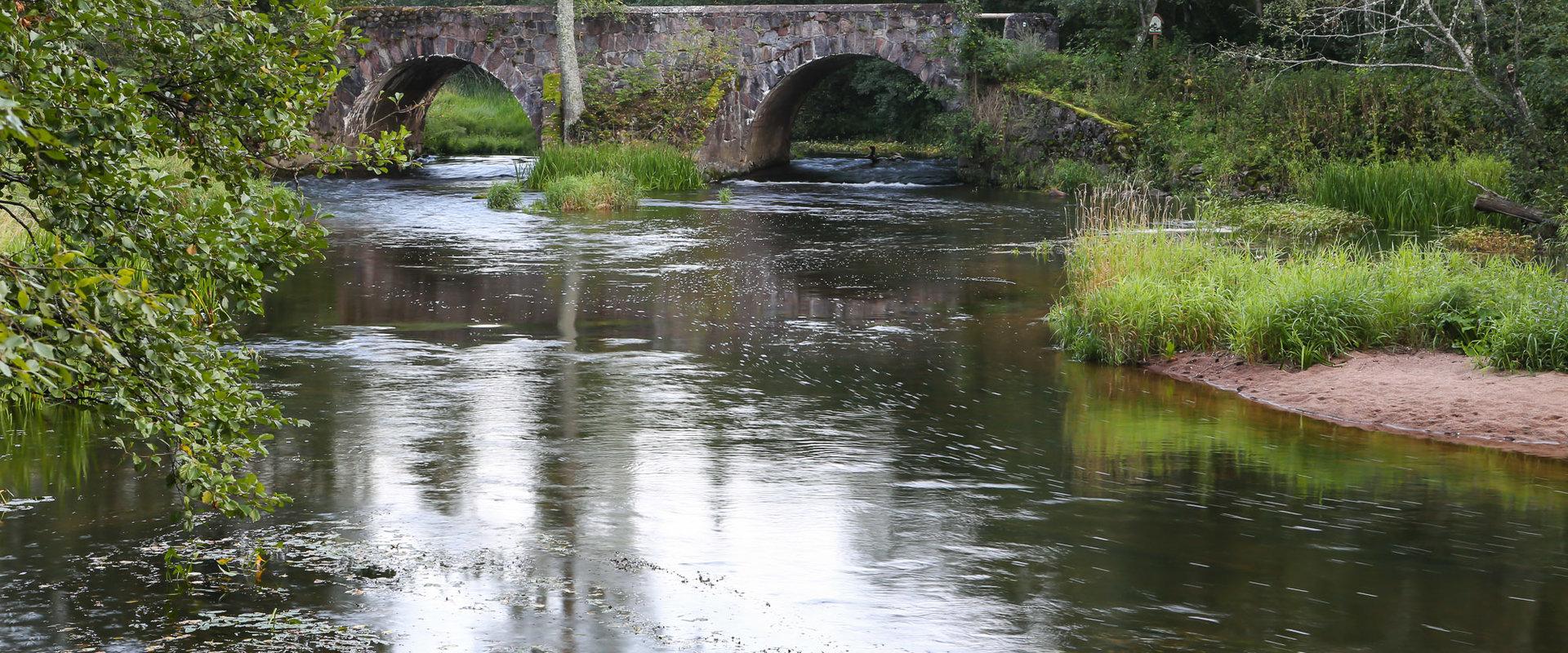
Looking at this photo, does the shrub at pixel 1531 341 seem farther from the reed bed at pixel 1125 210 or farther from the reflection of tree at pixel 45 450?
the reflection of tree at pixel 45 450

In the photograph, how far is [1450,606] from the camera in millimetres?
5844

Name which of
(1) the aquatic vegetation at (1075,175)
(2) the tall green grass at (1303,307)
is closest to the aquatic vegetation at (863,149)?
(1) the aquatic vegetation at (1075,175)

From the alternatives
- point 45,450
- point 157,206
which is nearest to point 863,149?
point 45,450

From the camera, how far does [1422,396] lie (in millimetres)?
9414

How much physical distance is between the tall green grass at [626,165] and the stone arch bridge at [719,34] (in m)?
3.03

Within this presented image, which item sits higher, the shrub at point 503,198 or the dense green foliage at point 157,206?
the dense green foliage at point 157,206

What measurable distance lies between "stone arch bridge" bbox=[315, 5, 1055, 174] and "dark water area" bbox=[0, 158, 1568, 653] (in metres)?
17.1

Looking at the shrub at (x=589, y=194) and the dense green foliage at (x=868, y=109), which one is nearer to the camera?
the shrub at (x=589, y=194)

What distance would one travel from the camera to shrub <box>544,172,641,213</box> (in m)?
22.8

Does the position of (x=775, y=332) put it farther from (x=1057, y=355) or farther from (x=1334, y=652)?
(x=1334, y=652)

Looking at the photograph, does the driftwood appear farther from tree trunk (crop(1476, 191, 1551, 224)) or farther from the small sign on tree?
the small sign on tree

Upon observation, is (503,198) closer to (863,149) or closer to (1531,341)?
(863,149)

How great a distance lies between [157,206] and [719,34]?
86.2 feet

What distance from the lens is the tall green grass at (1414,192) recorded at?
62.1ft
